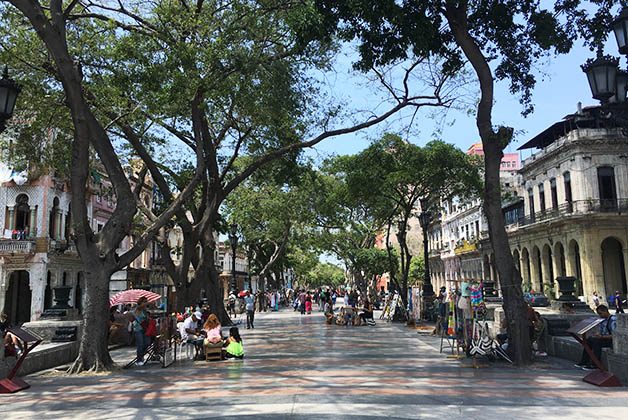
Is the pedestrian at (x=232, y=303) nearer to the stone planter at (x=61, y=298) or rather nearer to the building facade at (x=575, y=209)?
the stone planter at (x=61, y=298)

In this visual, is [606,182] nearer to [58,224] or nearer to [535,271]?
[535,271]

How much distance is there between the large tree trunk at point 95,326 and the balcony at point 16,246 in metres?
21.0

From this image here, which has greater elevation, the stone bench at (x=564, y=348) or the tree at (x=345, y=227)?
the tree at (x=345, y=227)

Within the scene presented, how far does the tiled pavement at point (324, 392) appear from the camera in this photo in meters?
6.98

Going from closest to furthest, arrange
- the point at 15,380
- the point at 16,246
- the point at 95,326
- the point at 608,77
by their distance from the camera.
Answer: the point at 608,77
the point at 15,380
the point at 95,326
the point at 16,246

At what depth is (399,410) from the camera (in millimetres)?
6977

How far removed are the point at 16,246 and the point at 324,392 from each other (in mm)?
26773

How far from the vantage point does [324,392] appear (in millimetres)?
8227

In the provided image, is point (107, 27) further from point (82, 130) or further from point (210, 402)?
point (210, 402)

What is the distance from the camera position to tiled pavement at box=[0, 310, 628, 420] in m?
6.98

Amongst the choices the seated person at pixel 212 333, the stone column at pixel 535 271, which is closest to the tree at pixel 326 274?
the stone column at pixel 535 271

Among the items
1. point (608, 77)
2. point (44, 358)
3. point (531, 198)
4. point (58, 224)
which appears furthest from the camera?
point (531, 198)

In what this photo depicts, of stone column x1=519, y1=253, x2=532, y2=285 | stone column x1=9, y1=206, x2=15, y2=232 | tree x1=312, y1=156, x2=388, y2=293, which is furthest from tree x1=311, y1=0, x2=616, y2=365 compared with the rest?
stone column x1=519, y1=253, x2=532, y2=285

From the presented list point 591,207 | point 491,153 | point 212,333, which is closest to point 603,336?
point 491,153
